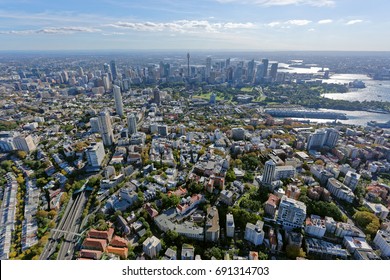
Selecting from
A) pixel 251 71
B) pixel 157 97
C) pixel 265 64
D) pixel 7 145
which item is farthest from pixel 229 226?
pixel 265 64

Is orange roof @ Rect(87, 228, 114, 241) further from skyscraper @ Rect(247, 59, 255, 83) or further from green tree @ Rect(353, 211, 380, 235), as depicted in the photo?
skyscraper @ Rect(247, 59, 255, 83)

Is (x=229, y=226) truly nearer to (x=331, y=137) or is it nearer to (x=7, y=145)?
(x=331, y=137)

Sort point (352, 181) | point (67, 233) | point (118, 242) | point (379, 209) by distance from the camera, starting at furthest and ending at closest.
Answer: point (352, 181)
point (379, 209)
point (67, 233)
point (118, 242)

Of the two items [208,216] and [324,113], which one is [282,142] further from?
[324,113]

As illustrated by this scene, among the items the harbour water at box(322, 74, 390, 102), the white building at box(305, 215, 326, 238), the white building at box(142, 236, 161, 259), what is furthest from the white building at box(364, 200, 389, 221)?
the harbour water at box(322, 74, 390, 102)

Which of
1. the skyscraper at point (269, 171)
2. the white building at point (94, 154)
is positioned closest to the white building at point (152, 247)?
the skyscraper at point (269, 171)
